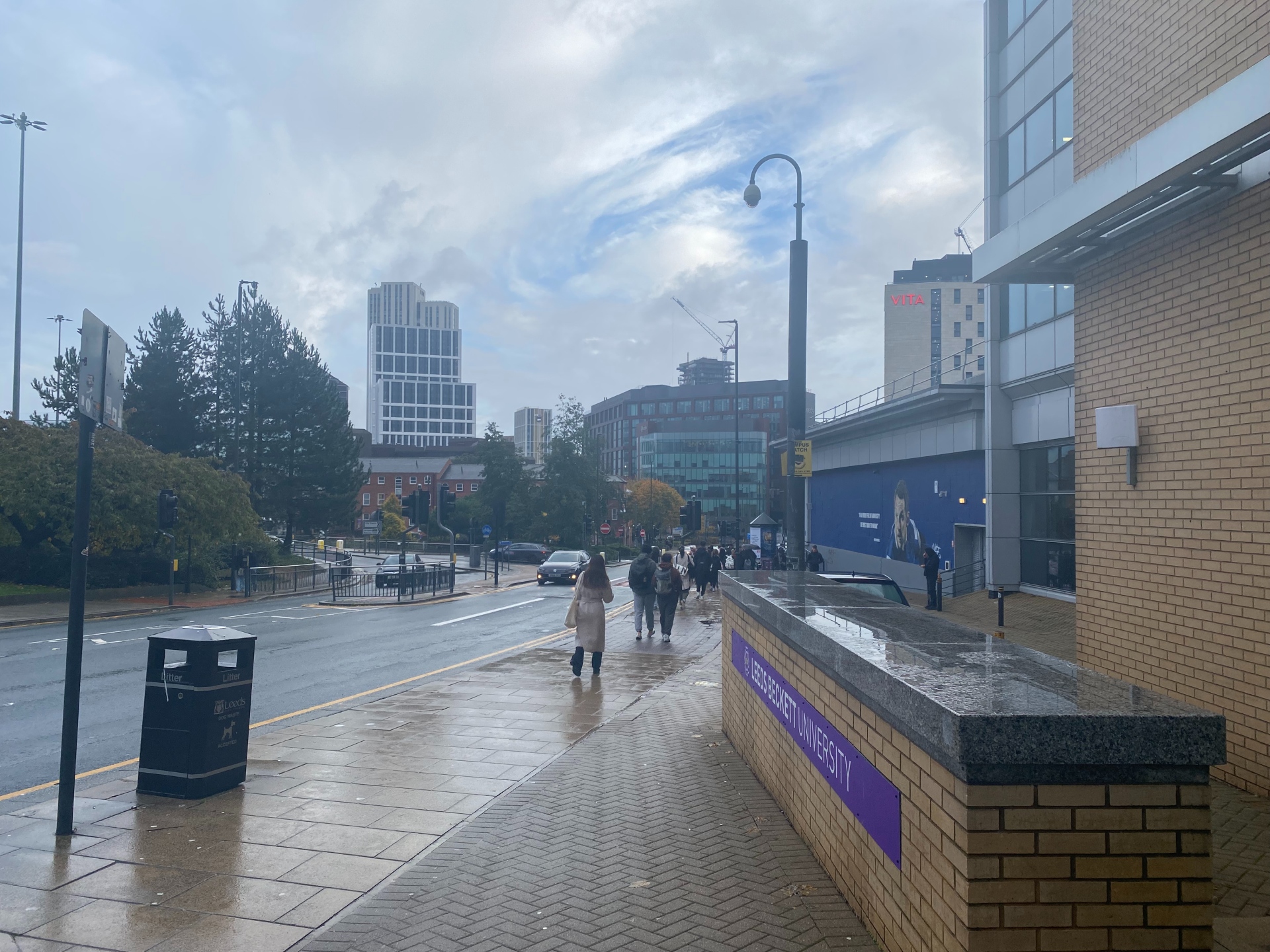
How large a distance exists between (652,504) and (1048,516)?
75.6m

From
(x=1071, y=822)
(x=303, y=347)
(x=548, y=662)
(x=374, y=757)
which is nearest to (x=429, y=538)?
(x=303, y=347)

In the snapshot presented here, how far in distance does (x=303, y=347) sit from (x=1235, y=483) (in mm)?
59966

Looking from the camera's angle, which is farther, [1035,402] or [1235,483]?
[1035,402]

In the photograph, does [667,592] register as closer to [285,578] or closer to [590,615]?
[590,615]

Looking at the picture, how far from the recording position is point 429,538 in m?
89.6

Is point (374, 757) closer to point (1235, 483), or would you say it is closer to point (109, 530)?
point (1235, 483)

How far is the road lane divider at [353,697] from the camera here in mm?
7545

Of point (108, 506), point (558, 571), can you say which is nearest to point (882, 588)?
point (108, 506)

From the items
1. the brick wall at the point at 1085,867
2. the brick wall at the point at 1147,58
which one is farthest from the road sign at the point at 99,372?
the brick wall at the point at 1147,58

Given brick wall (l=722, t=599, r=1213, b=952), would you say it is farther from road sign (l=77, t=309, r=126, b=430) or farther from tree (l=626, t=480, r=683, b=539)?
tree (l=626, t=480, r=683, b=539)

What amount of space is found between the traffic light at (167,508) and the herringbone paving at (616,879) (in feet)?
72.3

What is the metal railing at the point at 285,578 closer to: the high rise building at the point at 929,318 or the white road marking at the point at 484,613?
the white road marking at the point at 484,613

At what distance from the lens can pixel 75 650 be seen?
589 centimetres

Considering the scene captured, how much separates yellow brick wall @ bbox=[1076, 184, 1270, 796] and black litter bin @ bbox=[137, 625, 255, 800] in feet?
22.4
